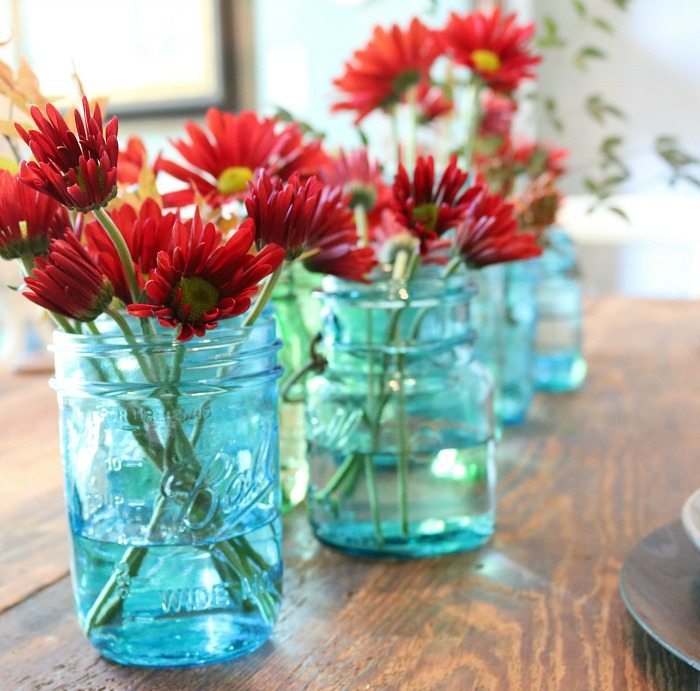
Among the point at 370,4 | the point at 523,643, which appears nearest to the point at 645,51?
the point at 370,4

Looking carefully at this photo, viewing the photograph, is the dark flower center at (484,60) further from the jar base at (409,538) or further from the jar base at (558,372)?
the jar base at (558,372)

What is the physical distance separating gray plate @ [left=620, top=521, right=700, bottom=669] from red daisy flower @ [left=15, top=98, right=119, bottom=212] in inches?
12.7

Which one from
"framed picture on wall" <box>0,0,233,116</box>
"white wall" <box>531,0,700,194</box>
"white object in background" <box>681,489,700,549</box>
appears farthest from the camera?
"framed picture on wall" <box>0,0,233,116</box>

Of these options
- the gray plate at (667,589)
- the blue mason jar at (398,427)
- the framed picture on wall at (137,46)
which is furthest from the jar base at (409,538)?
the framed picture on wall at (137,46)

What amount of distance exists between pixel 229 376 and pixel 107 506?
0.28 feet

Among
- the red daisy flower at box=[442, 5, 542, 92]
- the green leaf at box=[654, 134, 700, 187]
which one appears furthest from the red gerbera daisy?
the green leaf at box=[654, 134, 700, 187]

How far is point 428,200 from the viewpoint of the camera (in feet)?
1.69

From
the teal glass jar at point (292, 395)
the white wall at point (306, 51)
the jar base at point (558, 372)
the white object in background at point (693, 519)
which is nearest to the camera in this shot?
the white object in background at point (693, 519)

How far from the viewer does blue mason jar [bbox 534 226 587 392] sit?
1.20 m

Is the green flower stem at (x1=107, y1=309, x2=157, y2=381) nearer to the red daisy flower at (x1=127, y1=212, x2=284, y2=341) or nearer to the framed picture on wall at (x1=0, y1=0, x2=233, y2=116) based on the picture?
the red daisy flower at (x1=127, y1=212, x2=284, y2=341)

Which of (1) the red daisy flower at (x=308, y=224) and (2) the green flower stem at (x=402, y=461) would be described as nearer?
(1) the red daisy flower at (x=308, y=224)

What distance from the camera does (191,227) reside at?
404 mm

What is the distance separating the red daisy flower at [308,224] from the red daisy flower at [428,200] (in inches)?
1.2

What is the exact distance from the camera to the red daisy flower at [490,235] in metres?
0.55
